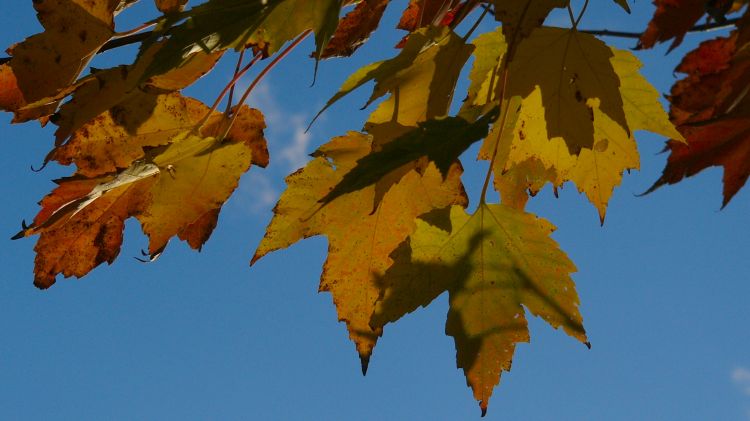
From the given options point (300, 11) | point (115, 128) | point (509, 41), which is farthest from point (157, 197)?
point (509, 41)

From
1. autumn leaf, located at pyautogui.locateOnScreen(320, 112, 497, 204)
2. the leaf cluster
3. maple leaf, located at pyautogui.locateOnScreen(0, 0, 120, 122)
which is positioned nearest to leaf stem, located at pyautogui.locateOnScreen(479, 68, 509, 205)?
the leaf cluster

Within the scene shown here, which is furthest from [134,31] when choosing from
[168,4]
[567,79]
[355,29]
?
[567,79]

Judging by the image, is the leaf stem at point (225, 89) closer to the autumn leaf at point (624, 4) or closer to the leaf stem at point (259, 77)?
the leaf stem at point (259, 77)

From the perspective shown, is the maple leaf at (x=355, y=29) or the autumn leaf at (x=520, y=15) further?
the maple leaf at (x=355, y=29)

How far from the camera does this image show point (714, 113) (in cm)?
52

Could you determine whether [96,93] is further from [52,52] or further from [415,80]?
[415,80]

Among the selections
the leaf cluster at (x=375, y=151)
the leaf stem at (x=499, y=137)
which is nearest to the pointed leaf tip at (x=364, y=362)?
the leaf cluster at (x=375, y=151)

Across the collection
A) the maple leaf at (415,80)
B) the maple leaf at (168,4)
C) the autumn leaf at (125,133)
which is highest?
the maple leaf at (168,4)

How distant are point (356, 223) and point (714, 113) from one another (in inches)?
12.0

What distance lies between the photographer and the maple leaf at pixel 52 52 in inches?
26.8

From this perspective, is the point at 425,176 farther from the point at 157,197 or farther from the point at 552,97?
the point at 157,197

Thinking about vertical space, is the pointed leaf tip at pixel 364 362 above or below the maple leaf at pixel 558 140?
below

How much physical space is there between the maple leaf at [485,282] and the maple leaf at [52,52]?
32cm

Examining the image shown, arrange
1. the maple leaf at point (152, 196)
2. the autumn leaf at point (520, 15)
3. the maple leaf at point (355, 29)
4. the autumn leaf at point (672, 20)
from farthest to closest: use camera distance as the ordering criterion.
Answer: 1. the maple leaf at point (355, 29)
2. the maple leaf at point (152, 196)
3. the autumn leaf at point (520, 15)
4. the autumn leaf at point (672, 20)
